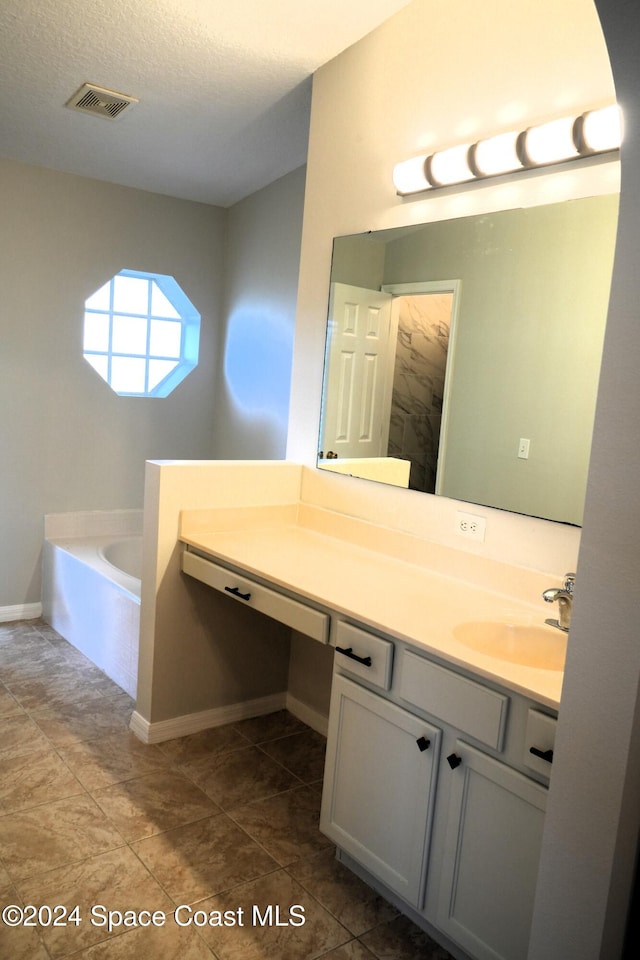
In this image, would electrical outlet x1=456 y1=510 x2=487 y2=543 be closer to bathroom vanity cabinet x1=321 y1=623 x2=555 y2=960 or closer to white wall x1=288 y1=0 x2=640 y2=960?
white wall x1=288 y1=0 x2=640 y2=960

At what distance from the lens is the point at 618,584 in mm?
1101

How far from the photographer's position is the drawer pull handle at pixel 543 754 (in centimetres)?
143

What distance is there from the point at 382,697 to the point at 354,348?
1337mm

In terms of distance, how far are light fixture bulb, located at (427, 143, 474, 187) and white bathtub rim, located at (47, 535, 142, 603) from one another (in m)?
1.95

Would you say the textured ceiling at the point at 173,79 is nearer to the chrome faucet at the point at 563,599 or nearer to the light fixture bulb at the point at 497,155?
the light fixture bulb at the point at 497,155

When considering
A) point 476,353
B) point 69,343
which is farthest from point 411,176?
point 69,343

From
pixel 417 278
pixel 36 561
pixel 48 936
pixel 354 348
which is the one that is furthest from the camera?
pixel 36 561

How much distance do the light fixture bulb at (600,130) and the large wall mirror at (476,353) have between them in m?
0.12

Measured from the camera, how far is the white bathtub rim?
10.6ft

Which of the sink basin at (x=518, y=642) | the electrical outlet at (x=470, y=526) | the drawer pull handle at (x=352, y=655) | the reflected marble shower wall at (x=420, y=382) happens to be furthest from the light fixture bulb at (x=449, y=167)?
the drawer pull handle at (x=352, y=655)

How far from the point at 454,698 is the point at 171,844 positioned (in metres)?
1.05

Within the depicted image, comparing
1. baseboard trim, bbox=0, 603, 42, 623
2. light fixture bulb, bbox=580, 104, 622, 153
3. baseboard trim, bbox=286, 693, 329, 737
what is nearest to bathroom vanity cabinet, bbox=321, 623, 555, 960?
baseboard trim, bbox=286, 693, 329, 737

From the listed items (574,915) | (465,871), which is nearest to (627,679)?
(574,915)

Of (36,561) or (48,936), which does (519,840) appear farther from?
(36,561)
